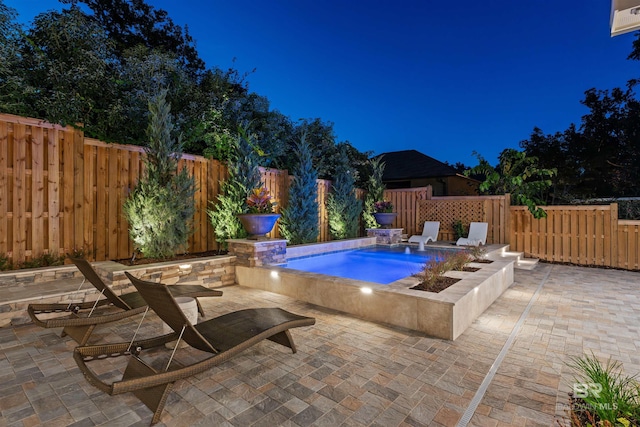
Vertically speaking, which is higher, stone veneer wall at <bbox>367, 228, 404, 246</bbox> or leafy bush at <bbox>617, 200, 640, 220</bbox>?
leafy bush at <bbox>617, 200, 640, 220</bbox>

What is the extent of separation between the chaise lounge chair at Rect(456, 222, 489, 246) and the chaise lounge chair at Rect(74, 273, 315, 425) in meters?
8.18

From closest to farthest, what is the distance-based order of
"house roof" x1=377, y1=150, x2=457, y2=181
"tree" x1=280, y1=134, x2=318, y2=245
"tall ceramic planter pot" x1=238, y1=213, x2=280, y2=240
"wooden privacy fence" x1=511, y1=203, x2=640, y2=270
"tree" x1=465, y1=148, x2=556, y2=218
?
"tall ceramic planter pot" x1=238, y1=213, x2=280, y2=240 → "wooden privacy fence" x1=511, y1=203, x2=640, y2=270 → "tree" x1=280, y1=134, x2=318, y2=245 → "tree" x1=465, y1=148, x2=556, y2=218 → "house roof" x1=377, y1=150, x2=457, y2=181

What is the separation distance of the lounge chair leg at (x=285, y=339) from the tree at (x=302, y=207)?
19.7ft

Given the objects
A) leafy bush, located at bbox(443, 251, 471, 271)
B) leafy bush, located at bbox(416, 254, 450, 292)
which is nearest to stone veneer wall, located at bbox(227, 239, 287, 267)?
leafy bush, located at bbox(416, 254, 450, 292)

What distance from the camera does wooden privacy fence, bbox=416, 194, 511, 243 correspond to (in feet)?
33.9

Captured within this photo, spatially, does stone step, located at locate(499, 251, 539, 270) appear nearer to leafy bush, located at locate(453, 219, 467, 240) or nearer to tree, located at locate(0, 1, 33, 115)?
leafy bush, located at locate(453, 219, 467, 240)

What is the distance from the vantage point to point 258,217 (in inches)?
259

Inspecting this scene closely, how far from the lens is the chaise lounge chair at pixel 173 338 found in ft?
7.38

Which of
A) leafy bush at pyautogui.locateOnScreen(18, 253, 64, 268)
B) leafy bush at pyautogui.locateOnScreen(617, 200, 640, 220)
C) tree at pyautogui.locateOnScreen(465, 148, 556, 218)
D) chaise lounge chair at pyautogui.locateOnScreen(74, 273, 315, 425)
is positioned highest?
tree at pyautogui.locateOnScreen(465, 148, 556, 218)

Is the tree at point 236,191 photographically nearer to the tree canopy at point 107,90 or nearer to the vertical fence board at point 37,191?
the tree canopy at point 107,90

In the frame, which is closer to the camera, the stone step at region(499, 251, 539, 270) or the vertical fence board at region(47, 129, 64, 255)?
the vertical fence board at region(47, 129, 64, 255)

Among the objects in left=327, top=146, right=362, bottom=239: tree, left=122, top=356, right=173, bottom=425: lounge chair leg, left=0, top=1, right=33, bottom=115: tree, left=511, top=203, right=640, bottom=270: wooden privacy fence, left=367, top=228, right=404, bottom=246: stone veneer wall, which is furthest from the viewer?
left=367, top=228, right=404, bottom=246: stone veneer wall

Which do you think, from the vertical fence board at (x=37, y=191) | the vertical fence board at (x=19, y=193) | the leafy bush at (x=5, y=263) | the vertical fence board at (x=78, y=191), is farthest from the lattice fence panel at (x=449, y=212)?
the leafy bush at (x=5, y=263)

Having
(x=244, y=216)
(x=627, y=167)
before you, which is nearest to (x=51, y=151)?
(x=244, y=216)
